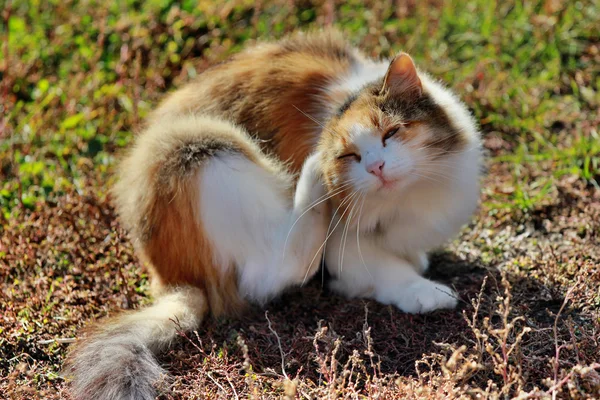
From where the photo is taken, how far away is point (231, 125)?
370 cm

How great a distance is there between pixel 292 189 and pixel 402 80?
2.60 ft

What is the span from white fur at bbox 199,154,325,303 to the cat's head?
0.68ft

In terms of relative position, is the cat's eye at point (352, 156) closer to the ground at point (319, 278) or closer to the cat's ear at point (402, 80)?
the cat's ear at point (402, 80)

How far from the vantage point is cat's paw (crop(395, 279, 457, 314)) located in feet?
11.8

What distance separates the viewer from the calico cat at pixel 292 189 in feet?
10.8

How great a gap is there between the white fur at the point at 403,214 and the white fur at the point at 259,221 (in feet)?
0.69

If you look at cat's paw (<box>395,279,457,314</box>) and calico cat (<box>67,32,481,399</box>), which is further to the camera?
cat's paw (<box>395,279,457,314</box>)

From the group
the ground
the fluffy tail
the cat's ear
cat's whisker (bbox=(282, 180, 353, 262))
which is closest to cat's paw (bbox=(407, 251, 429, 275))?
the ground

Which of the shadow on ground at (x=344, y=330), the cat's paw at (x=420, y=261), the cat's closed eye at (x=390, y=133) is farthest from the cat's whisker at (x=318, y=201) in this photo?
the cat's paw at (x=420, y=261)

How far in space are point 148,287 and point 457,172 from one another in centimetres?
176

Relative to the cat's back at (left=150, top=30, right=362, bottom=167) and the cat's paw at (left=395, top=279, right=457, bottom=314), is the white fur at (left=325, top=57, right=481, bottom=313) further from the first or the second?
the cat's back at (left=150, top=30, right=362, bottom=167)

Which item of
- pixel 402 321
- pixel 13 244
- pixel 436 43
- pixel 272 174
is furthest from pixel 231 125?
pixel 436 43

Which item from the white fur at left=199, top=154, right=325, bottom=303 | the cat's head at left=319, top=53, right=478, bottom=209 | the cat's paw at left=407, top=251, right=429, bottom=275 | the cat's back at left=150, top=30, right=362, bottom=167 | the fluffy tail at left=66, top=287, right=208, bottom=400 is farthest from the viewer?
the cat's paw at left=407, top=251, right=429, bottom=275

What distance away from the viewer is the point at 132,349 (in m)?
3.13
